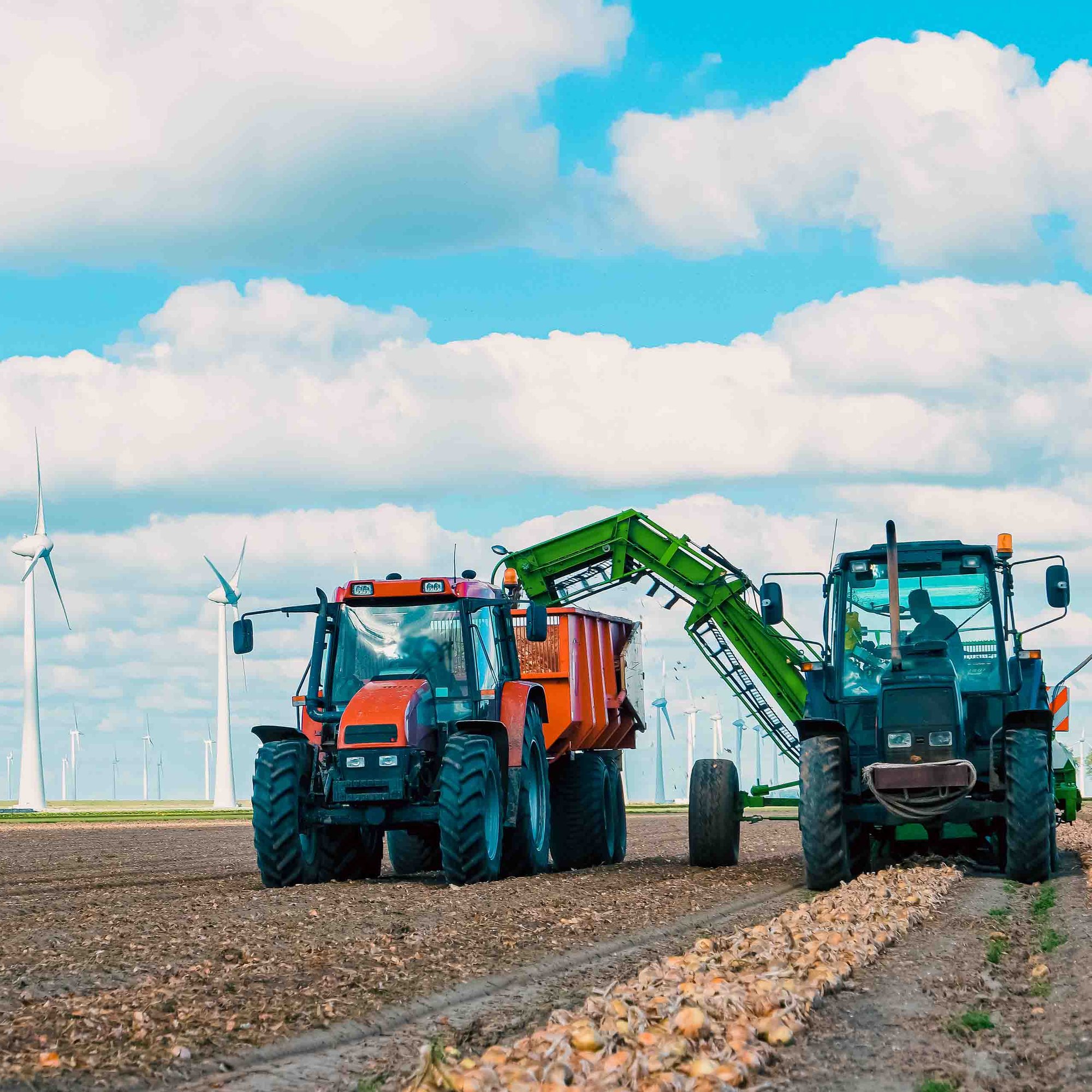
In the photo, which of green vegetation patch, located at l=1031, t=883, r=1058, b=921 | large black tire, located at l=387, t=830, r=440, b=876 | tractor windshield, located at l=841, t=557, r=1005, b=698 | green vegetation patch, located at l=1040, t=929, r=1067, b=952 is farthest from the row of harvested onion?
large black tire, located at l=387, t=830, r=440, b=876

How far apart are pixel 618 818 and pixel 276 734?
20.9 ft

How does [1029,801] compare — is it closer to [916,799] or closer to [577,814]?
[916,799]

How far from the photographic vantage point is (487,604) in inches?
650

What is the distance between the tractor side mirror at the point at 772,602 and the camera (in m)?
16.7

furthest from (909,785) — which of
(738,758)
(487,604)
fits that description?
(738,758)

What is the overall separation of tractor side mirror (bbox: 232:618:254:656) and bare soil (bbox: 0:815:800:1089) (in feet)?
7.75

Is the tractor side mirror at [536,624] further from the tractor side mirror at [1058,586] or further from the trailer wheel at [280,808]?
the tractor side mirror at [1058,586]

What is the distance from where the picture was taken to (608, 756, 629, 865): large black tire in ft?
67.6

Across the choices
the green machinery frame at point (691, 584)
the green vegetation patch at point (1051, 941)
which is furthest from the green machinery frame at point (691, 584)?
the green vegetation patch at point (1051, 941)

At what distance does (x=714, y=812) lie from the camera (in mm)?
17844

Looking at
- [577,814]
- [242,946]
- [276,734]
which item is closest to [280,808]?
[276,734]

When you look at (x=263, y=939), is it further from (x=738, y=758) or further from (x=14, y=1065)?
(x=738, y=758)

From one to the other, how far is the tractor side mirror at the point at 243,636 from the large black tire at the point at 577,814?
4.92m

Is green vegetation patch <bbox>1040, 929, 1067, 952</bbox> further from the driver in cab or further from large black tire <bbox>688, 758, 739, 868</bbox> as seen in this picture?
large black tire <bbox>688, 758, 739, 868</bbox>
